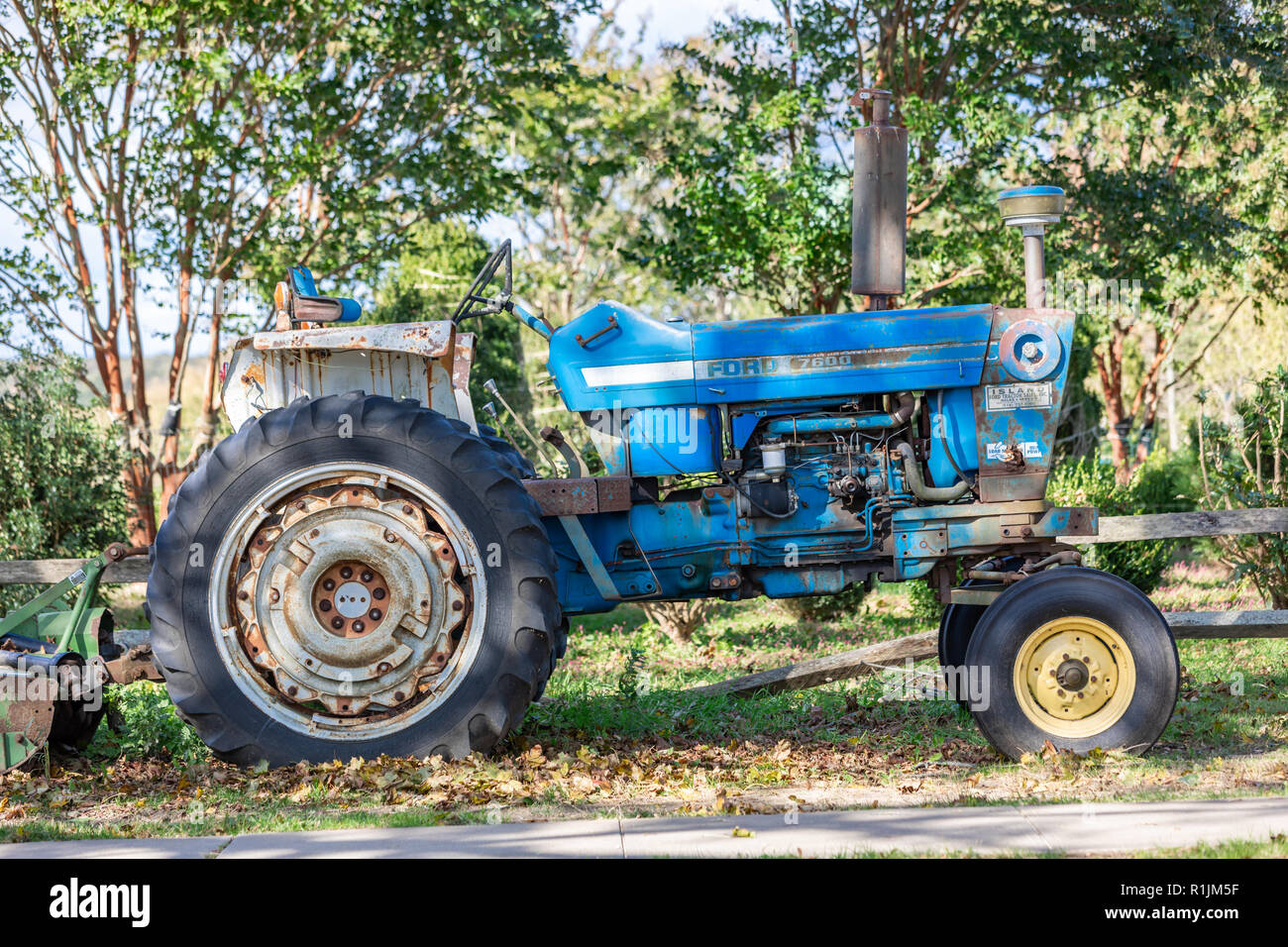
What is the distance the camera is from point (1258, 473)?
9.38 meters

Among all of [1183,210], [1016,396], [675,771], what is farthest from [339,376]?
[1183,210]

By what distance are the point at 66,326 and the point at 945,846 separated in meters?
11.5

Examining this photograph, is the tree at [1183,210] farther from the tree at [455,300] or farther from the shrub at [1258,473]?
the tree at [455,300]

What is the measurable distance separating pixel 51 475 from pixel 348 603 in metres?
6.98

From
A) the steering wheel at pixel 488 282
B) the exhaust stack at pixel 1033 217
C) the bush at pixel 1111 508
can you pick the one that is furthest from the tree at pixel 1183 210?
the steering wheel at pixel 488 282

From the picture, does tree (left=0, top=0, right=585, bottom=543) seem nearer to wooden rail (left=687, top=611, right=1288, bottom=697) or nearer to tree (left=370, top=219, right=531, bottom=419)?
tree (left=370, top=219, right=531, bottom=419)

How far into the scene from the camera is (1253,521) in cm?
845

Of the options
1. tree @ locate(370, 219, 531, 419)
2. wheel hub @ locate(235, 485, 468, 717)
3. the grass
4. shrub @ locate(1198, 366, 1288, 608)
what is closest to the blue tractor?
wheel hub @ locate(235, 485, 468, 717)

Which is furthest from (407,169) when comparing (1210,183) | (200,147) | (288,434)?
(1210,183)

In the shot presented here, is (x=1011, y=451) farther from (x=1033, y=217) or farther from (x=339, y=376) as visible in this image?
(x=339, y=376)

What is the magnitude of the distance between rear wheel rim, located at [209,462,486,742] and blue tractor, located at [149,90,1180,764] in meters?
0.01

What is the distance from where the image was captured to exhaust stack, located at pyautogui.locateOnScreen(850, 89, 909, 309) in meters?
6.03

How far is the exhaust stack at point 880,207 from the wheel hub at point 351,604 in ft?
8.00

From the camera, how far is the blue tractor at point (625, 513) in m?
5.29
